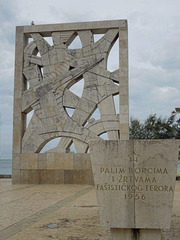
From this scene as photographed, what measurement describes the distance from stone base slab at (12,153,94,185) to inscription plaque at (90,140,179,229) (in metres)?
8.38

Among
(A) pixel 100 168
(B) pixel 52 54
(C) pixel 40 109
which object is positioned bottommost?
(A) pixel 100 168

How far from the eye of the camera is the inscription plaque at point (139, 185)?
12.6 ft

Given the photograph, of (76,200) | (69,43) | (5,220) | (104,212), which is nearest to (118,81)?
(69,43)

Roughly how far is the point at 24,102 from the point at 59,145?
2.43 m

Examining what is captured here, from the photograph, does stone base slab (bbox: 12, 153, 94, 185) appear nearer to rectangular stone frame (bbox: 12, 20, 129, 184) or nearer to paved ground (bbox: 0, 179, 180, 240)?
rectangular stone frame (bbox: 12, 20, 129, 184)

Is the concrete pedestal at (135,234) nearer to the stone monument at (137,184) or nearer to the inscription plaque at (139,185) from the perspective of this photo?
the stone monument at (137,184)

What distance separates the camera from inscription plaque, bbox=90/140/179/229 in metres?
3.85

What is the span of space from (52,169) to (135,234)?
887cm

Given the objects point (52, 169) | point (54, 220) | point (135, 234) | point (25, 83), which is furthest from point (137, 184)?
point (25, 83)

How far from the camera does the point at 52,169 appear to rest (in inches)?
496

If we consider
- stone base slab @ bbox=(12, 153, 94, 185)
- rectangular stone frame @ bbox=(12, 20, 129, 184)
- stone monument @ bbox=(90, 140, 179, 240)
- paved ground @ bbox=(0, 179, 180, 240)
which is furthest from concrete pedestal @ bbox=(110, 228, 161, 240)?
stone base slab @ bbox=(12, 153, 94, 185)

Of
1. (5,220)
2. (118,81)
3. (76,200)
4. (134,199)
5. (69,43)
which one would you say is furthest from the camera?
(69,43)

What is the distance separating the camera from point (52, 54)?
13.2m

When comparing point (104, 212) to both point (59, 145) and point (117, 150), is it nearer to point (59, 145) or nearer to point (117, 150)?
Result: point (117, 150)
